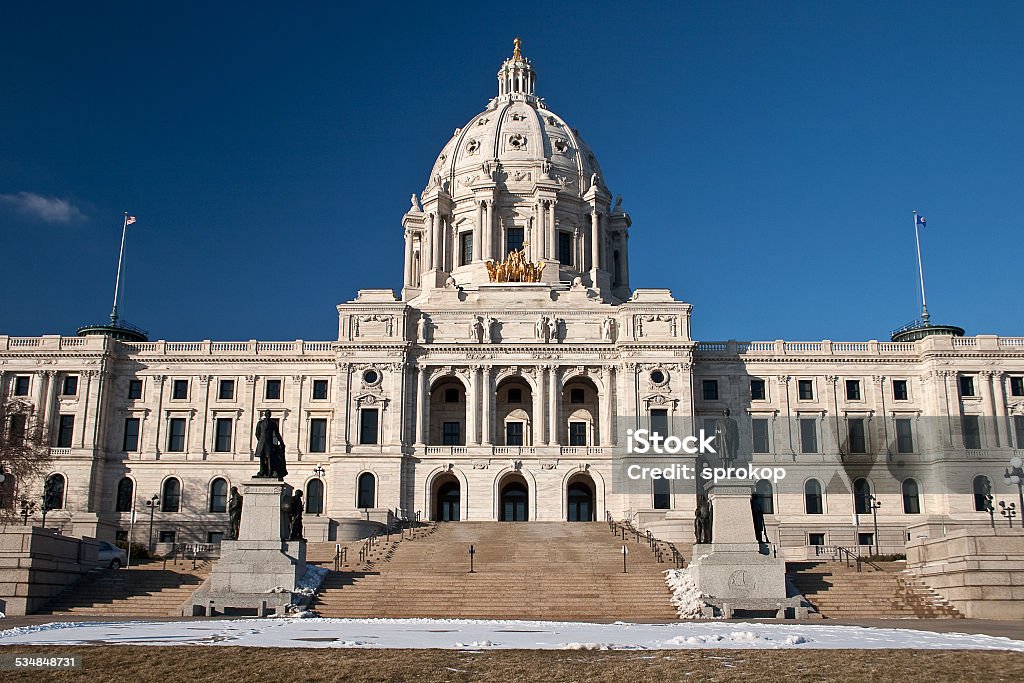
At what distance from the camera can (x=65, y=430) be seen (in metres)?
76.6

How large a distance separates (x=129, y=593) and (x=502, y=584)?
13597 mm

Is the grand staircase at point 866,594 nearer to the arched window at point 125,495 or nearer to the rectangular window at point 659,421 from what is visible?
the rectangular window at point 659,421

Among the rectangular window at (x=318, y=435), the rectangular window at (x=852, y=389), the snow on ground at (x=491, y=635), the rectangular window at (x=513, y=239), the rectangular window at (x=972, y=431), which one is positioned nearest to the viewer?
the snow on ground at (x=491, y=635)

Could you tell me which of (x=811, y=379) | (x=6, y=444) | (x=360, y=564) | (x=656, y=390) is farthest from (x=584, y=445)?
(x=6, y=444)

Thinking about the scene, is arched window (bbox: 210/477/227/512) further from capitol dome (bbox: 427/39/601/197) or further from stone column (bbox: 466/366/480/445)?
capitol dome (bbox: 427/39/601/197)

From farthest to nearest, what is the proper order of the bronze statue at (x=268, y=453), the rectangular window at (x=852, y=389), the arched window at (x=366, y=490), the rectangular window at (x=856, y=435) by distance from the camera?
the rectangular window at (x=852, y=389), the rectangular window at (x=856, y=435), the arched window at (x=366, y=490), the bronze statue at (x=268, y=453)

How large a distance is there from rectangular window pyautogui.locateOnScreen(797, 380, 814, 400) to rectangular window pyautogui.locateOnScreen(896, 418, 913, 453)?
627 cm

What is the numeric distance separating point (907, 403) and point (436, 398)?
33.9m

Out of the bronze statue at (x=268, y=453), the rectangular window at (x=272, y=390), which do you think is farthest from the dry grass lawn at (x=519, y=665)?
the rectangular window at (x=272, y=390)

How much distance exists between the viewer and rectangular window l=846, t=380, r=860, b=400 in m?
78.2

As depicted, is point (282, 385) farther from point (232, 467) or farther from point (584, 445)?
point (584, 445)

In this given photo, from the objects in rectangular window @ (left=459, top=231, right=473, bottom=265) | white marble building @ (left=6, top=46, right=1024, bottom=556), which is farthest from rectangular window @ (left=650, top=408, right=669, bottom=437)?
rectangular window @ (left=459, top=231, right=473, bottom=265)

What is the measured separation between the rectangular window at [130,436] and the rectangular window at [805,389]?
1892 inches

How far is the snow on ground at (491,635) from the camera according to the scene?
23969mm
